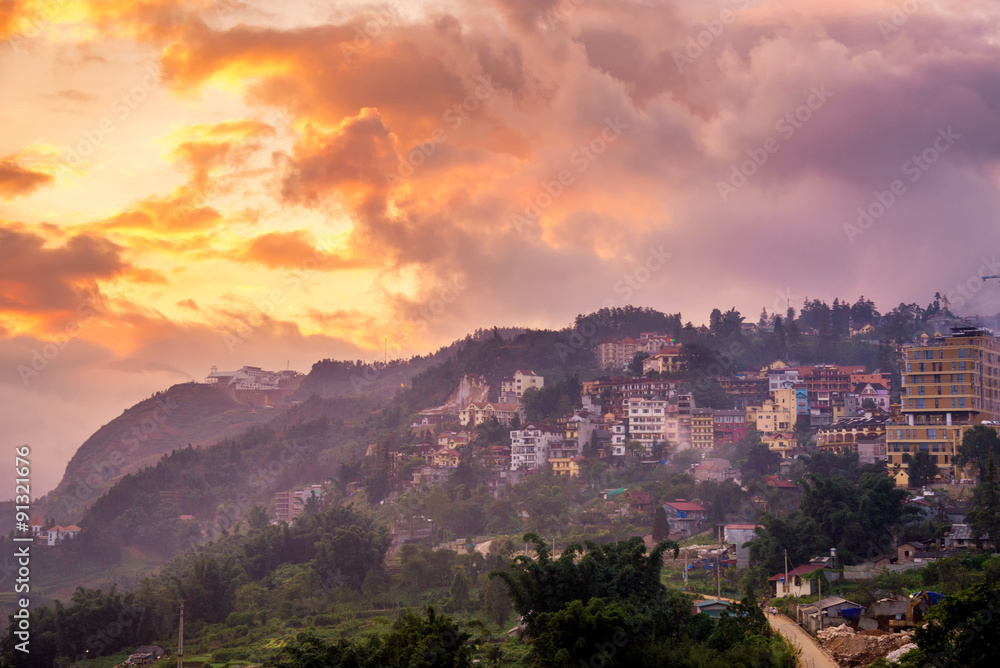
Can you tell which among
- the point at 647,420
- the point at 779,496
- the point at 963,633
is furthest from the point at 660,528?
the point at 963,633

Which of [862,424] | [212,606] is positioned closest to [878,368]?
[862,424]

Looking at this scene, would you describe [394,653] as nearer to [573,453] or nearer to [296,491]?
[573,453]

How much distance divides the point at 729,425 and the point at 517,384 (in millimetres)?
19838

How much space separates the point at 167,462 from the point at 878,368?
5378 cm

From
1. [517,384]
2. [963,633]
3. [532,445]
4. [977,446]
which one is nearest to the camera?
[963,633]

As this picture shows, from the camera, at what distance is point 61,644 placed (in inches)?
1243

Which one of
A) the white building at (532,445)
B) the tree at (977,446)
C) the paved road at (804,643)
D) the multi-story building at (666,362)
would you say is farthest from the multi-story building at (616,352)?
the paved road at (804,643)

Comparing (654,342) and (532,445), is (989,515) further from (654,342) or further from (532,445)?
(654,342)

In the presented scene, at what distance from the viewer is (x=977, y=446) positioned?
36.3 metres

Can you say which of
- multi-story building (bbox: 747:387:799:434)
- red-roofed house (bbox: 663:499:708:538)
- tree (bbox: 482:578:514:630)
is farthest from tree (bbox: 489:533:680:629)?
multi-story building (bbox: 747:387:799:434)

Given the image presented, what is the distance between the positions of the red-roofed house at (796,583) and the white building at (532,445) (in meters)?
28.1

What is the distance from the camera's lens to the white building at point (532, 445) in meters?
57.8

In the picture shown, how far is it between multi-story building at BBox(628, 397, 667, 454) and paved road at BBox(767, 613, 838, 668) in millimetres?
33289

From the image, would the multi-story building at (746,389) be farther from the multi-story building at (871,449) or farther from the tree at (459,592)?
the tree at (459,592)
